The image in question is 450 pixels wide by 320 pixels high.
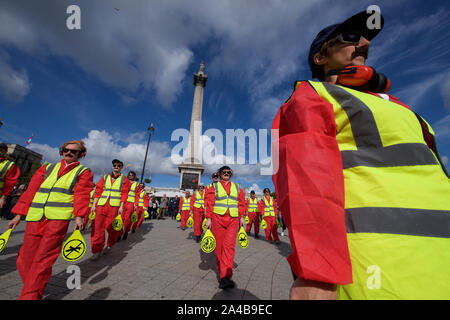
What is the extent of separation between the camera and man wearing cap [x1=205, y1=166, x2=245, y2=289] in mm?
3621

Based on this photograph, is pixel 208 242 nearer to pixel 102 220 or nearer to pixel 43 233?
pixel 43 233

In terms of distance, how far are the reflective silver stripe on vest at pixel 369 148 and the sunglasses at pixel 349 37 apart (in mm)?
541

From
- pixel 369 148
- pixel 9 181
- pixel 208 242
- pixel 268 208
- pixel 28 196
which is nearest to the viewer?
pixel 369 148

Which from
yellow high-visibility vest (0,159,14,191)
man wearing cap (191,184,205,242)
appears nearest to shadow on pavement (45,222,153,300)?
yellow high-visibility vest (0,159,14,191)

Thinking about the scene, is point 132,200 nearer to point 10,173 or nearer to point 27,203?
point 10,173

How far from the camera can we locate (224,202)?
439 cm

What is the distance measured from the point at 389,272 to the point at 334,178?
0.33 meters

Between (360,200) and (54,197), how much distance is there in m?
3.69

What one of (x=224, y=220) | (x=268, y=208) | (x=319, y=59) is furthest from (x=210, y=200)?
(x=268, y=208)

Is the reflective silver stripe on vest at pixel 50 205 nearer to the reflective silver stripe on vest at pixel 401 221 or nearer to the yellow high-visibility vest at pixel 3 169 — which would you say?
the yellow high-visibility vest at pixel 3 169

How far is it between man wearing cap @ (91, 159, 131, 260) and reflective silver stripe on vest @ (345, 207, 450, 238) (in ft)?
18.3

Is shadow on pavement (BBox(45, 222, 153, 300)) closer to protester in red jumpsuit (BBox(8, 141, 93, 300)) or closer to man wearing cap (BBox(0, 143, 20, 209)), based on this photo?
protester in red jumpsuit (BBox(8, 141, 93, 300))

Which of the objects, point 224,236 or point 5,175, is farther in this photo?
point 5,175

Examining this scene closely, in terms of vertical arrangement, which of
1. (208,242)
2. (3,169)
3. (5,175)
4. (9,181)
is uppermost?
(3,169)
